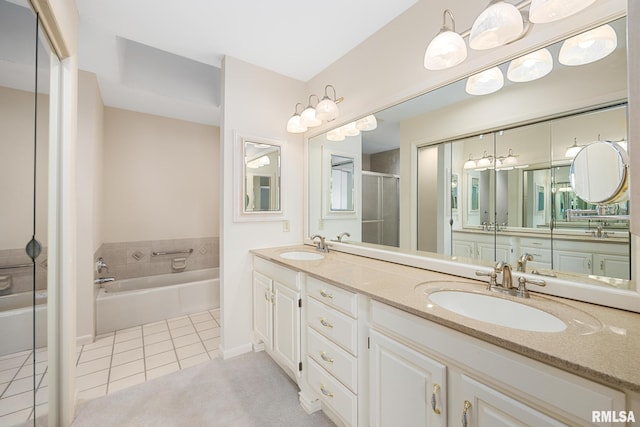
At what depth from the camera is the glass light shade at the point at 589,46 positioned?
0.99 meters

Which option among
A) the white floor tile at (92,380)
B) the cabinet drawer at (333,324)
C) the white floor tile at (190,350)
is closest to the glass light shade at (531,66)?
the cabinet drawer at (333,324)

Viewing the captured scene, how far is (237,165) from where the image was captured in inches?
87.7

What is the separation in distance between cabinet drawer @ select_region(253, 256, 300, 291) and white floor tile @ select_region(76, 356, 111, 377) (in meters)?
1.37

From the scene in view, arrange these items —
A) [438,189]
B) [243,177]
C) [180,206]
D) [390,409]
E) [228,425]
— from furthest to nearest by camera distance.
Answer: [180,206]
[243,177]
[438,189]
[228,425]
[390,409]

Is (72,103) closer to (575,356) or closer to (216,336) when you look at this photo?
(216,336)

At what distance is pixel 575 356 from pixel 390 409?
2.45ft

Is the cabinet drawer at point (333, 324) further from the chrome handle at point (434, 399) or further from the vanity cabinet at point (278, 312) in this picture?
the chrome handle at point (434, 399)

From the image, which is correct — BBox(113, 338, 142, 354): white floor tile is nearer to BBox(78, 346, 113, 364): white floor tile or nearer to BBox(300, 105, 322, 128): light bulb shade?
BBox(78, 346, 113, 364): white floor tile

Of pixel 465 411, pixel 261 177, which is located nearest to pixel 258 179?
pixel 261 177

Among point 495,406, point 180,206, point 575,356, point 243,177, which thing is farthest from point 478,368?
point 180,206

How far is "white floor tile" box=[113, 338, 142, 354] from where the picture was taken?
89.4 inches

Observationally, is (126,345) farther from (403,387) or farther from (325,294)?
(403,387)

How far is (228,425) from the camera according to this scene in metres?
1.48

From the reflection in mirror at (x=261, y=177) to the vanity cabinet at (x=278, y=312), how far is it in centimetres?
53
